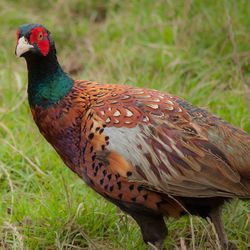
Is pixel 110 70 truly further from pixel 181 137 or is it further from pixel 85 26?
pixel 181 137

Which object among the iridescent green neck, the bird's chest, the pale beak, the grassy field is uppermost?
the pale beak

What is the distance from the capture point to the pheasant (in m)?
4.11

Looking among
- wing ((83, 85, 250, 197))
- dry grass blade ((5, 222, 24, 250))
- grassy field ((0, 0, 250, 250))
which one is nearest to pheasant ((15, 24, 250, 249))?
wing ((83, 85, 250, 197))

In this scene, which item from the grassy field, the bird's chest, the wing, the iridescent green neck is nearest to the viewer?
the wing

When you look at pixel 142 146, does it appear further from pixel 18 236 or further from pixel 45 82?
pixel 18 236

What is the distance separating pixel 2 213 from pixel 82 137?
968mm

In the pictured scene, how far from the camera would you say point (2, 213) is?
4.88 m

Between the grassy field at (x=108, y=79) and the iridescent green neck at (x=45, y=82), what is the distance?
57 cm

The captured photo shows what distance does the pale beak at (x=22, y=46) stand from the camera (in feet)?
14.1

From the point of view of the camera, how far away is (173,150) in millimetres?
4141

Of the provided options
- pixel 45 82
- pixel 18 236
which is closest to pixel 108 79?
pixel 45 82

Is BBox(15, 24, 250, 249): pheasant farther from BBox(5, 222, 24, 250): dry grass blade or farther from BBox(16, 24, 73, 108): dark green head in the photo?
BBox(5, 222, 24, 250): dry grass blade

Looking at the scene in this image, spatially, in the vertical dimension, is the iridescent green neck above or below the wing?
above

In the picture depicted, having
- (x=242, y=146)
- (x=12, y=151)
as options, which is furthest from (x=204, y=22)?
(x=242, y=146)
